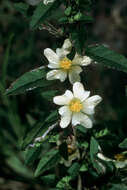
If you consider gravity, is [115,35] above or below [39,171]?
below

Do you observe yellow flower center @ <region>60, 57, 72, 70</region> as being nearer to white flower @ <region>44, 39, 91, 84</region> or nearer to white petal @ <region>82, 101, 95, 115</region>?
white flower @ <region>44, 39, 91, 84</region>

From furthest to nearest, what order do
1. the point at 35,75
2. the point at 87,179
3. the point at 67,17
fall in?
1. the point at 87,179
2. the point at 35,75
3. the point at 67,17

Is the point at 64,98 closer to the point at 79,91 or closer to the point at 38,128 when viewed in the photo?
the point at 79,91

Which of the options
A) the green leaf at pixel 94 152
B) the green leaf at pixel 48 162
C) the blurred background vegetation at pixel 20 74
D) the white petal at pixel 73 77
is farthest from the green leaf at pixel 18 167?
the white petal at pixel 73 77

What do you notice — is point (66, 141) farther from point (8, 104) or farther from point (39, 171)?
point (8, 104)

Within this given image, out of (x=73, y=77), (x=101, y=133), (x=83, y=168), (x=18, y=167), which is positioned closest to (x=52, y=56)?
(x=73, y=77)

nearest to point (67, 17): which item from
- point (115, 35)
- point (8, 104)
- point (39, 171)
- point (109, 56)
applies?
point (109, 56)

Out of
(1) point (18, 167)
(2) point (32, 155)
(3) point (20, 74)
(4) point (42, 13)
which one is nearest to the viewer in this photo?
(4) point (42, 13)
